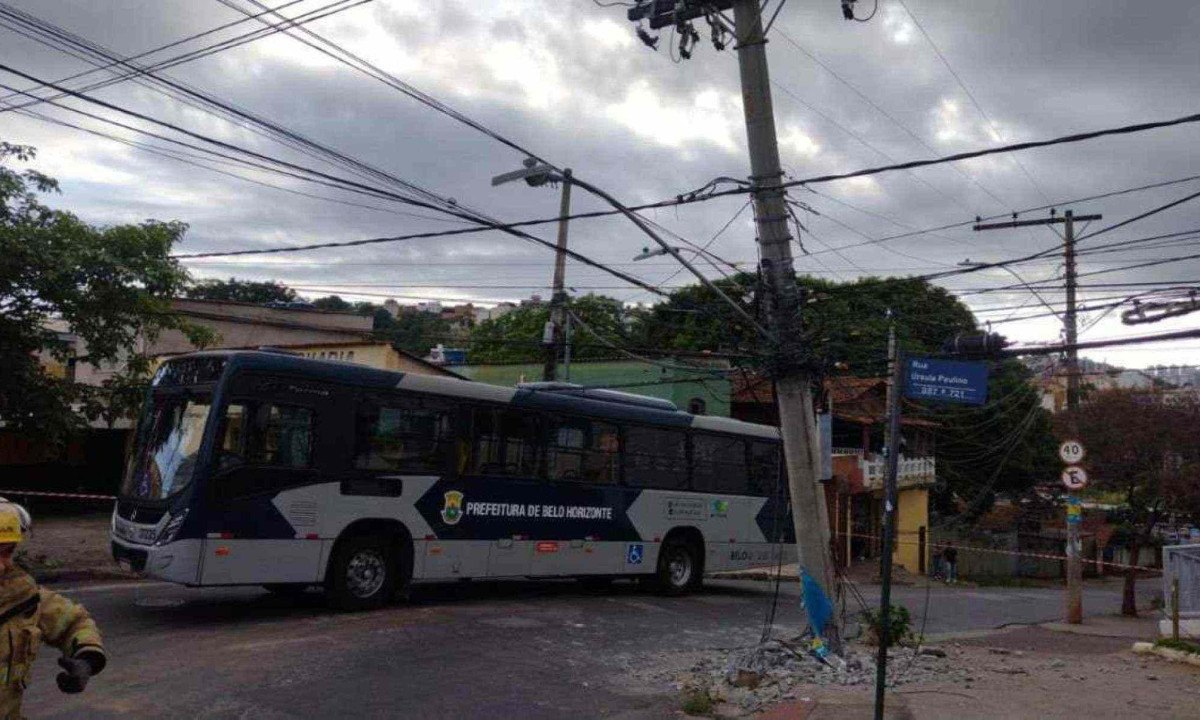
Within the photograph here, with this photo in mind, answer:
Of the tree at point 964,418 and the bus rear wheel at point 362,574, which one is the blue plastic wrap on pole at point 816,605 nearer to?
the bus rear wheel at point 362,574

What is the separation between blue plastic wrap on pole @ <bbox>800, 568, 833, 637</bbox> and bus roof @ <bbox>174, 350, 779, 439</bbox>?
5.40m

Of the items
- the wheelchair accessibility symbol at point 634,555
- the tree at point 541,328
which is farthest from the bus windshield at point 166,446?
the tree at point 541,328

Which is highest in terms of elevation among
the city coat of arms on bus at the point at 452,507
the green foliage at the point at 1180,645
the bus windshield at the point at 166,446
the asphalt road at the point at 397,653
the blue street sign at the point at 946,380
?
the blue street sign at the point at 946,380

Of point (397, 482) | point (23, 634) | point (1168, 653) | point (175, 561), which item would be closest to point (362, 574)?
point (397, 482)

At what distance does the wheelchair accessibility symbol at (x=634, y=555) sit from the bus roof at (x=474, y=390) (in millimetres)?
2029

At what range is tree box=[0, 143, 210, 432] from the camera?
16.3 metres

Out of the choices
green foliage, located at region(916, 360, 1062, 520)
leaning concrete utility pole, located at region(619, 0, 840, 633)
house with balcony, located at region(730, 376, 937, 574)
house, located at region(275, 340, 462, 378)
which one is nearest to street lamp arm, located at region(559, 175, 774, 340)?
leaning concrete utility pole, located at region(619, 0, 840, 633)

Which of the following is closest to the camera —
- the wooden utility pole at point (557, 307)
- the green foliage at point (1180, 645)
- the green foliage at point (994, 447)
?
the green foliage at point (1180, 645)

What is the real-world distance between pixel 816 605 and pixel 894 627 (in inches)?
40.5

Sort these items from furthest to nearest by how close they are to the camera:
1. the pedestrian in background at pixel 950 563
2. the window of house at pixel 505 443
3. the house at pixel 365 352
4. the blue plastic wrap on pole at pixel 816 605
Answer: the pedestrian in background at pixel 950 563 → the house at pixel 365 352 → the window of house at pixel 505 443 → the blue plastic wrap on pole at pixel 816 605

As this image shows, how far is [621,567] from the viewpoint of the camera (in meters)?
16.2

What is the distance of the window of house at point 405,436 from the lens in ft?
42.3

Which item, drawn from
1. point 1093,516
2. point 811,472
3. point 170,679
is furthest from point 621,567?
point 1093,516

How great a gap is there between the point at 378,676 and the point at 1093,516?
37661 mm
